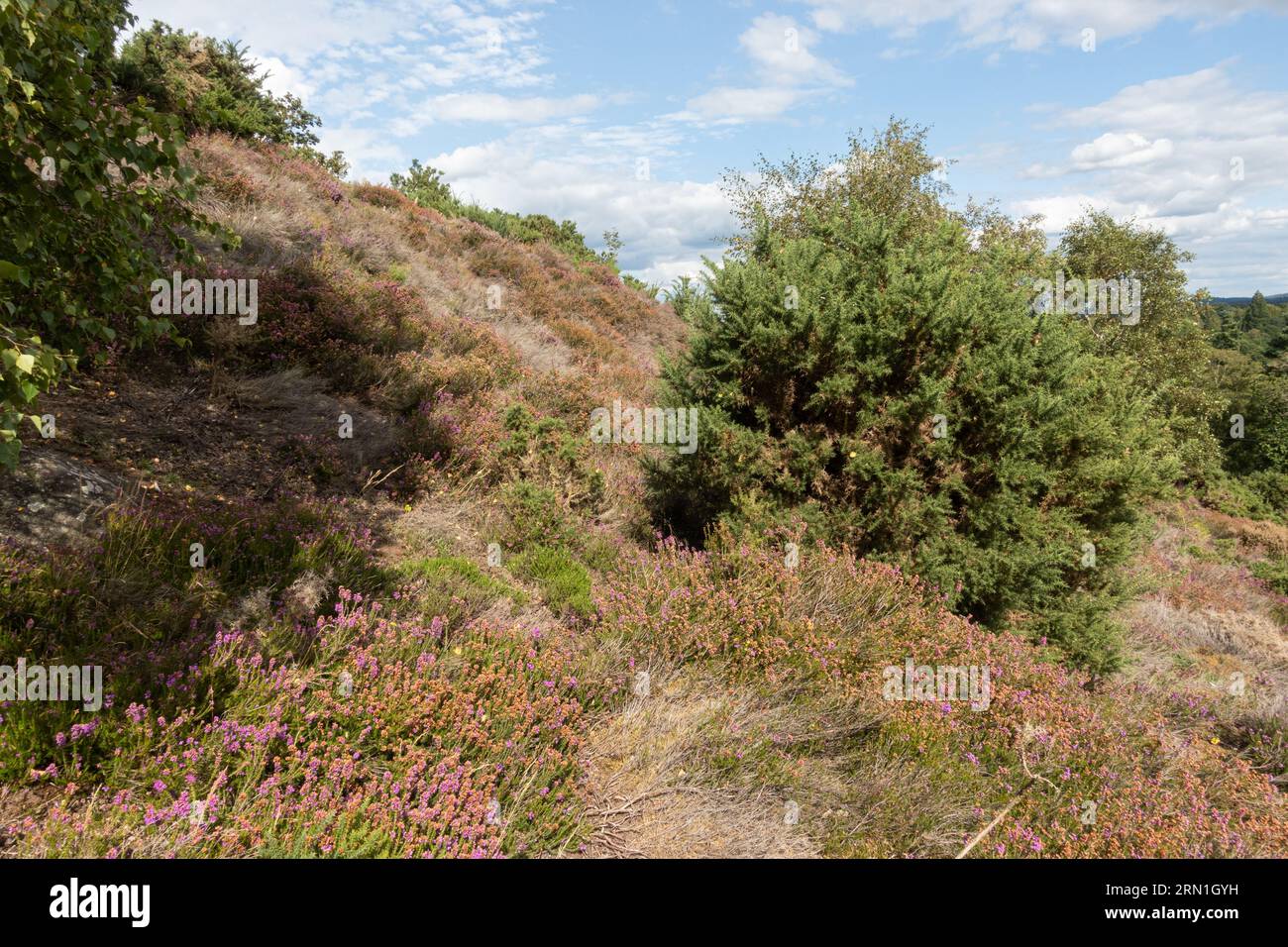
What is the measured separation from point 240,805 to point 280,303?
24.0ft

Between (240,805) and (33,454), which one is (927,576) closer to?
(240,805)

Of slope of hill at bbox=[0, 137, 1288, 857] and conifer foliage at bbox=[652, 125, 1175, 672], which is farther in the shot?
conifer foliage at bbox=[652, 125, 1175, 672]

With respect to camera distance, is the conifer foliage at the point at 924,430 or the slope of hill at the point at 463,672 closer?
the slope of hill at the point at 463,672

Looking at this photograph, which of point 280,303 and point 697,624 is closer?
point 697,624

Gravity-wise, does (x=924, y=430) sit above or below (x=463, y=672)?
above

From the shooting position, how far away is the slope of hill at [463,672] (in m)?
2.86

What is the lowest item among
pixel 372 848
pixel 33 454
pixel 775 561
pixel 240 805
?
pixel 372 848

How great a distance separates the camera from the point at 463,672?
3.87m

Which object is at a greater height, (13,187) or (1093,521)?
(13,187)

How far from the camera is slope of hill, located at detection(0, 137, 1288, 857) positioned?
2.86 metres

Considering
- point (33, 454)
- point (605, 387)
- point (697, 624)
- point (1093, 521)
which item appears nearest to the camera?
point (33, 454)

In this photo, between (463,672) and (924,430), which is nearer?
(463,672)
